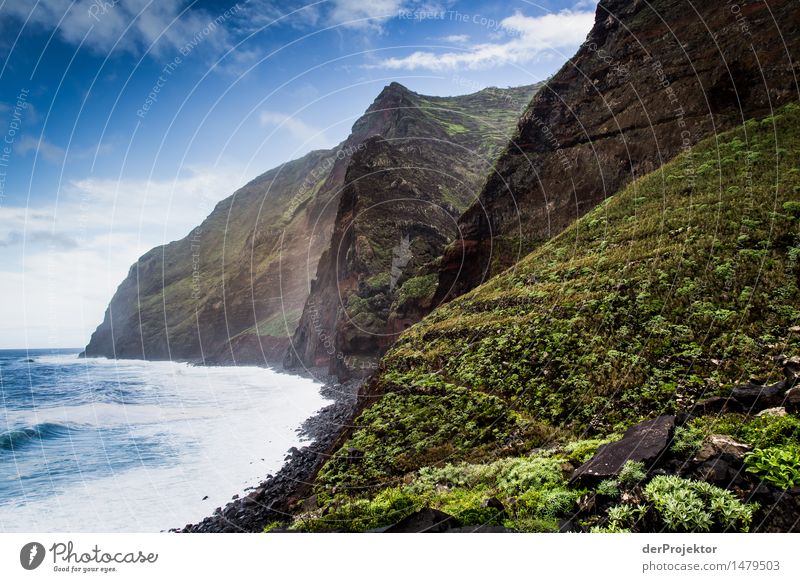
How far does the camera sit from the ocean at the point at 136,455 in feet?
56.3

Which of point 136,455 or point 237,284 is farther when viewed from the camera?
point 237,284

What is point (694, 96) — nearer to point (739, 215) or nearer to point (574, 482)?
point (739, 215)

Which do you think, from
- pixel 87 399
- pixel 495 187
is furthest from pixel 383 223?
pixel 87 399

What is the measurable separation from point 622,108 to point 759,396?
30715 mm

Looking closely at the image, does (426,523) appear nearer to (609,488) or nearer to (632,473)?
(609,488)

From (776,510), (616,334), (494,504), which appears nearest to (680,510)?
(776,510)

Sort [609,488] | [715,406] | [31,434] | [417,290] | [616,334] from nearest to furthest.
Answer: [609,488] → [715,406] → [616,334] → [31,434] → [417,290]

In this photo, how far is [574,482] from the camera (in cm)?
821

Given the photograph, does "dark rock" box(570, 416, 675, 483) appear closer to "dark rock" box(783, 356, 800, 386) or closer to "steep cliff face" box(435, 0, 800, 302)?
"dark rock" box(783, 356, 800, 386)

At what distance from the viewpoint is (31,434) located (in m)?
30.9

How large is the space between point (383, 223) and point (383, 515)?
176 feet

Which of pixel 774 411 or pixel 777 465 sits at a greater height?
pixel 774 411

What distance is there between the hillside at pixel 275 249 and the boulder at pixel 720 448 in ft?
165

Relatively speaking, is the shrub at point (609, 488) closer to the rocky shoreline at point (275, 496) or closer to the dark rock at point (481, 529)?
the dark rock at point (481, 529)
